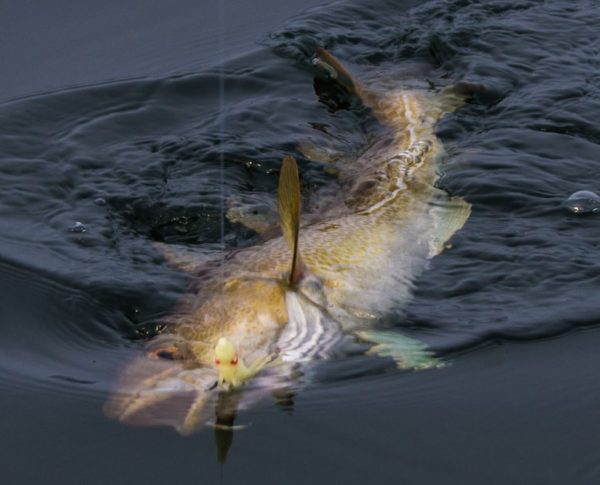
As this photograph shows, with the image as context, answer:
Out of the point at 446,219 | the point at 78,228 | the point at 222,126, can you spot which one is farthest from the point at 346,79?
the point at 78,228

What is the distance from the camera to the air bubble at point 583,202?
6.69 m

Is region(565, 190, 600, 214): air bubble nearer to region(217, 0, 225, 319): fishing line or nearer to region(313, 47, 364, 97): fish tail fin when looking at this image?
region(313, 47, 364, 97): fish tail fin

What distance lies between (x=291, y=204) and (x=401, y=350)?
87cm

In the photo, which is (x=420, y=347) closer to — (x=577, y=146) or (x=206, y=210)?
(x=206, y=210)

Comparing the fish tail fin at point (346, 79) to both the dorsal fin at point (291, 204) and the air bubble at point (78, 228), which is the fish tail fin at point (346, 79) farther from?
the dorsal fin at point (291, 204)

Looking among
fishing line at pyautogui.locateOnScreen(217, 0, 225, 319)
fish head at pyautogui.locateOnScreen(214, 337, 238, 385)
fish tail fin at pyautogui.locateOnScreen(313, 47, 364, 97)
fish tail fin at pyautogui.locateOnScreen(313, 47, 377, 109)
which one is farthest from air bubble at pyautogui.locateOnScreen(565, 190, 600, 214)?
fish head at pyautogui.locateOnScreen(214, 337, 238, 385)

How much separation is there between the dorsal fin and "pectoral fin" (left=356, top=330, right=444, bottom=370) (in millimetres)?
485

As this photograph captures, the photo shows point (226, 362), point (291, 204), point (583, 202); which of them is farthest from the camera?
point (583, 202)

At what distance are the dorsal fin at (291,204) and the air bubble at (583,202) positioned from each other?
2.13 metres

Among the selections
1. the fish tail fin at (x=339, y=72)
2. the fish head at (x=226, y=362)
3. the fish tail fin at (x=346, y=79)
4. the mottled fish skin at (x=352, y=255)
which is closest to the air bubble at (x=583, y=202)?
the mottled fish skin at (x=352, y=255)

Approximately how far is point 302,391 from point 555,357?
121 cm

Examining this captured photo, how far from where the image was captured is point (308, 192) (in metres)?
6.92

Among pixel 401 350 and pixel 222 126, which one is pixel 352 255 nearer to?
pixel 401 350

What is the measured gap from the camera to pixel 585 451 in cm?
457
